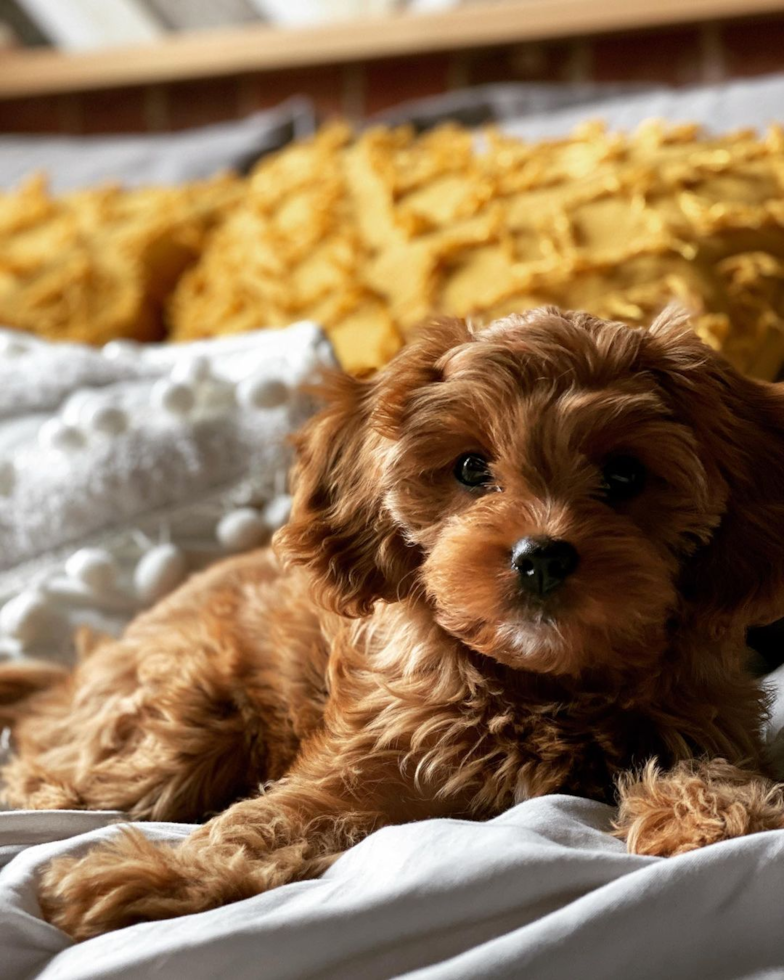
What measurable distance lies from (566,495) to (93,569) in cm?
101

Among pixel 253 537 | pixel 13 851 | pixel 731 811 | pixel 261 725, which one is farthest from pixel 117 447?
pixel 731 811

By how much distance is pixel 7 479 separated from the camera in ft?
6.86

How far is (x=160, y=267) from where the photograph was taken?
2799mm

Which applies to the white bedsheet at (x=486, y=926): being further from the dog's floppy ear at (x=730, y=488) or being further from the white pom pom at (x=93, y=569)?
the white pom pom at (x=93, y=569)

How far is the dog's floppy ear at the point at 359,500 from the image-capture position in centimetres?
139

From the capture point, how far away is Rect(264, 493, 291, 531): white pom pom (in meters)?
2.04

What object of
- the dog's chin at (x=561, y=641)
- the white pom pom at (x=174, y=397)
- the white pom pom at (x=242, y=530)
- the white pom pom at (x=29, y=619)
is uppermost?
the white pom pom at (x=174, y=397)

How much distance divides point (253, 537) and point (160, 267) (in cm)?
101

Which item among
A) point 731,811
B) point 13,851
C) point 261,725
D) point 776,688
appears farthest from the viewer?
point 261,725

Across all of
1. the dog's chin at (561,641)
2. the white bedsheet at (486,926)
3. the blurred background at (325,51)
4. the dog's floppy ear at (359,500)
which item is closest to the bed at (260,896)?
the white bedsheet at (486,926)

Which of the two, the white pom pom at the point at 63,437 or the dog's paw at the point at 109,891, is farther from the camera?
the white pom pom at the point at 63,437

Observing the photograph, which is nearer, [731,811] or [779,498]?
[731,811]

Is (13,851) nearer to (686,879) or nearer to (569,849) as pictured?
(569,849)

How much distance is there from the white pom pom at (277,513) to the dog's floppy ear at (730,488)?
86cm
